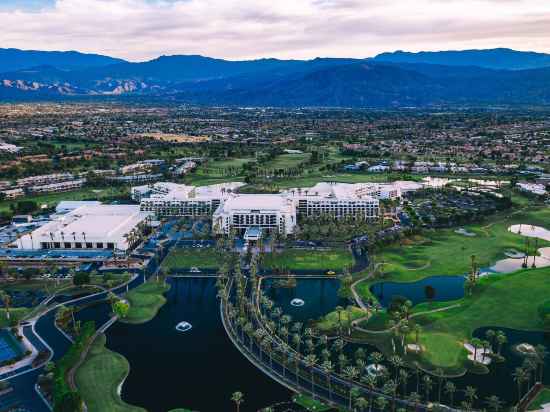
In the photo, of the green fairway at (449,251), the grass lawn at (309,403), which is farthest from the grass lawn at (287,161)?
the grass lawn at (309,403)

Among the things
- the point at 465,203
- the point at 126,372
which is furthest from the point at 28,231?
the point at 465,203

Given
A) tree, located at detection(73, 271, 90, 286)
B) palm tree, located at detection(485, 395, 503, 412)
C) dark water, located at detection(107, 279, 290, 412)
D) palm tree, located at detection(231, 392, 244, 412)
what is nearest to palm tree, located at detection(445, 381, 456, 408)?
palm tree, located at detection(485, 395, 503, 412)

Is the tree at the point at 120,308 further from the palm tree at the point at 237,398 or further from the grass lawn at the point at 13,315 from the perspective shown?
the palm tree at the point at 237,398

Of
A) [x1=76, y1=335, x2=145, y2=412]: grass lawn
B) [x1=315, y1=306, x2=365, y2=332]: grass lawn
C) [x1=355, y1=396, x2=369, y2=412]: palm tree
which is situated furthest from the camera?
[x1=315, y1=306, x2=365, y2=332]: grass lawn

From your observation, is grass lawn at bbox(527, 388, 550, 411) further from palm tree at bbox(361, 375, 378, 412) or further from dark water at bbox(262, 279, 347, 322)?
dark water at bbox(262, 279, 347, 322)

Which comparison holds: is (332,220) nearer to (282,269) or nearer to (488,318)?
(282,269)

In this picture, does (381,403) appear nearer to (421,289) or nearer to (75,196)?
(421,289)
